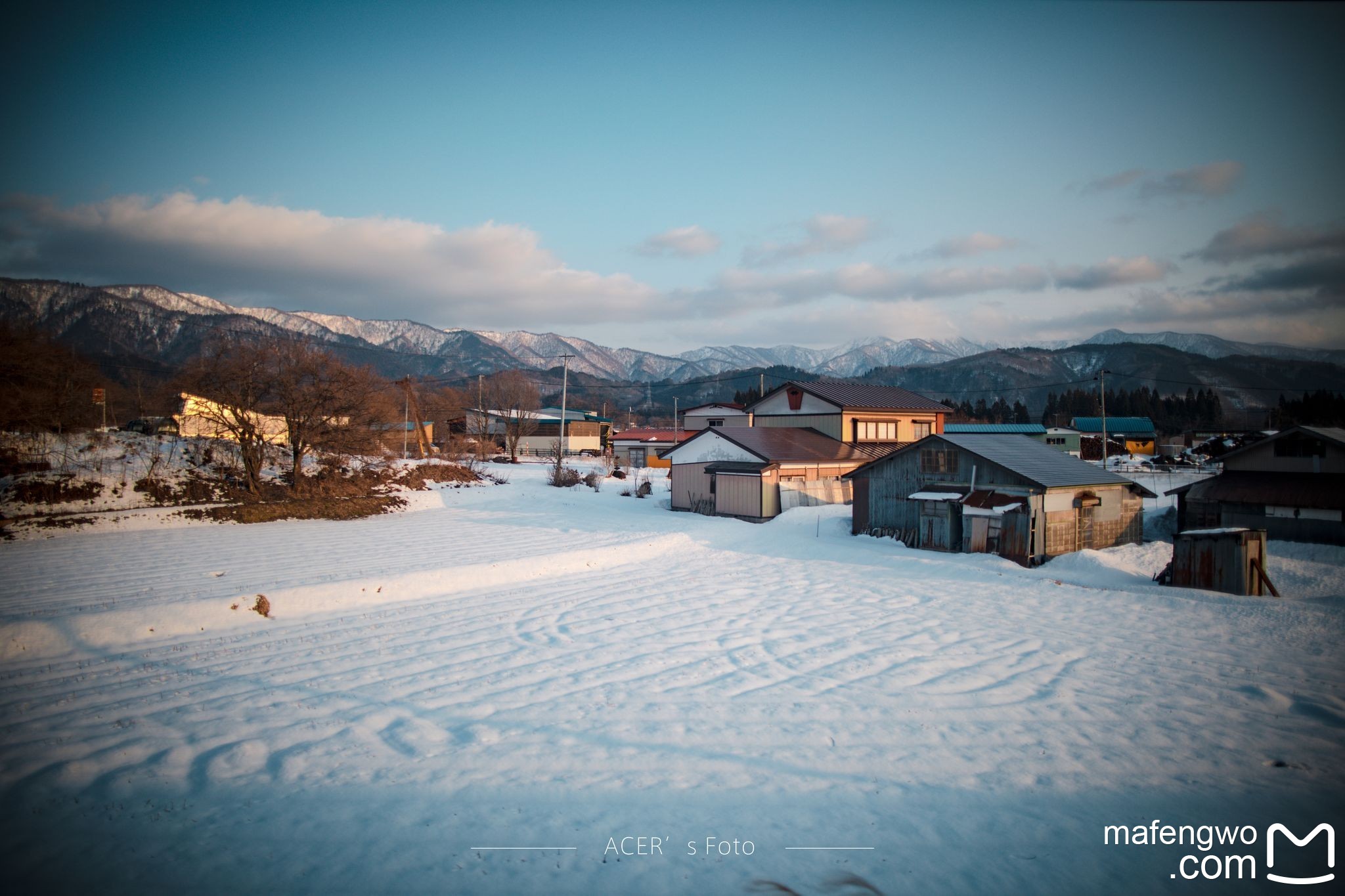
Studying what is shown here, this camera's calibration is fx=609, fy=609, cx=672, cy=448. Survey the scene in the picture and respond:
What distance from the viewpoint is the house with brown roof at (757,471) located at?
2720cm

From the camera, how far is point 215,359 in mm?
25453

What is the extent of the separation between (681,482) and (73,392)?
27124 mm

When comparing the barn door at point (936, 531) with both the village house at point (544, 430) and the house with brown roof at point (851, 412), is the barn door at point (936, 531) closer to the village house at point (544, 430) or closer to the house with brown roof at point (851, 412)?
the house with brown roof at point (851, 412)

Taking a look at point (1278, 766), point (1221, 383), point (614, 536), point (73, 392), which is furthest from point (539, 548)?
point (1221, 383)

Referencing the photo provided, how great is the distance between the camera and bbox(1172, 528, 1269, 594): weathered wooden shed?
47.6 ft

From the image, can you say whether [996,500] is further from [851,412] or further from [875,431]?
[875,431]

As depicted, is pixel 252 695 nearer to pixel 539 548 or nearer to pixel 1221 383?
pixel 539 548

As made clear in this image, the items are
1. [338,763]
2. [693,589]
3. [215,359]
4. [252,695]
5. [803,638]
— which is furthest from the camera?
[215,359]

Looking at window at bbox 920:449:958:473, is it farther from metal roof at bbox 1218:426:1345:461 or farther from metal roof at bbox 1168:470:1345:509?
metal roof at bbox 1218:426:1345:461

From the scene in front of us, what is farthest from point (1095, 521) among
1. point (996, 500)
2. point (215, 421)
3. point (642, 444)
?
point (642, 444)

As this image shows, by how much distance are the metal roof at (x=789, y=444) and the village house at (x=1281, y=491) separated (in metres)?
13.6

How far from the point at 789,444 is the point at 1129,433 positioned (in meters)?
58.3

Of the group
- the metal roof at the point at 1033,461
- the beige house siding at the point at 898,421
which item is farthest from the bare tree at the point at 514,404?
the metal roof at the point at 1033,461

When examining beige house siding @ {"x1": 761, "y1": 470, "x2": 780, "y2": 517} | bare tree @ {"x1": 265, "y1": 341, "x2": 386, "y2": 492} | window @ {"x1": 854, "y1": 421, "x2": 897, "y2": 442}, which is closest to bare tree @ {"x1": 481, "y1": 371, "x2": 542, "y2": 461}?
bare tree @ {"x1": 265, "y1": 341, "x2": 386, "y2": 492}
